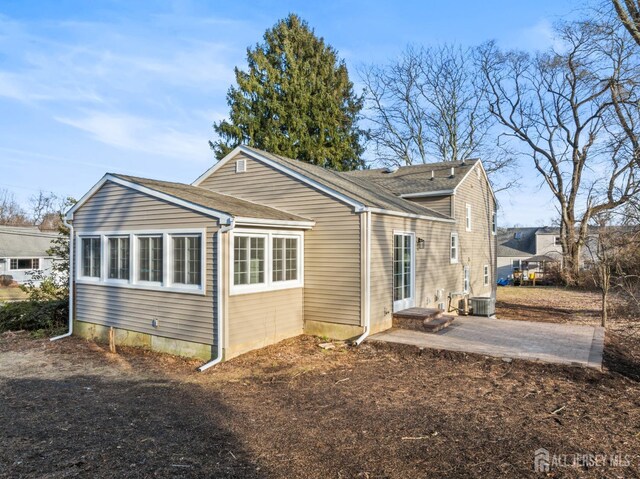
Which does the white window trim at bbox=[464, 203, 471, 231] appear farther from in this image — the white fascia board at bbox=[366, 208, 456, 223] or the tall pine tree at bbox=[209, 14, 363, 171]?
the tall pine tree at bbox=[209, 14, 363, 171]

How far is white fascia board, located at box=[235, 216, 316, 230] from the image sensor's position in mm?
8586

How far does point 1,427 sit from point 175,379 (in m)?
2.63

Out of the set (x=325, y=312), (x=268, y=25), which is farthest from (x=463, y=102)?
(x=325, y=312)

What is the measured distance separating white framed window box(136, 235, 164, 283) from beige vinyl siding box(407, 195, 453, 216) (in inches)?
404

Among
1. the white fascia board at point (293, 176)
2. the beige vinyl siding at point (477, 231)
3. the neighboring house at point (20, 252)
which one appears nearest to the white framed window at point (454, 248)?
the beige vinyl siding at point (477, 231)

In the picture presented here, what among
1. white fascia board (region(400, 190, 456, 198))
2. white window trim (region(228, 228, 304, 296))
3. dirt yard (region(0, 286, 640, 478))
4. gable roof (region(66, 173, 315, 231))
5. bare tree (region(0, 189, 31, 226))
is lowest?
dirt yard (region(0, 286, 640, 478))

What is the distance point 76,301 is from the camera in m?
11.2

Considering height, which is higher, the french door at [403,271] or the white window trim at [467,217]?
the white window trim at [467,217]

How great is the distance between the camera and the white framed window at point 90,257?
10.6 meters

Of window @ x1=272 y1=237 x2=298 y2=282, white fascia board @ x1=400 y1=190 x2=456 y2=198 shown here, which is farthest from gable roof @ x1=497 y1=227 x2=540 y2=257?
window @ x1=272 y1=237 x2=298 y2=282

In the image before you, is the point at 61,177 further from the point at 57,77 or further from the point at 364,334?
the point at 364,334

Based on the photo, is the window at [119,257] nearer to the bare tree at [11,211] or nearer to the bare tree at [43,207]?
the bare tree at [43,207]

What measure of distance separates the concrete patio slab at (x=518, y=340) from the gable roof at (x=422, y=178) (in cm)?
601

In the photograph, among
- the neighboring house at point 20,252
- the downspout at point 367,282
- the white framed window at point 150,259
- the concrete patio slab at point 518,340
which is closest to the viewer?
the concrete patio slab at point 518,340
